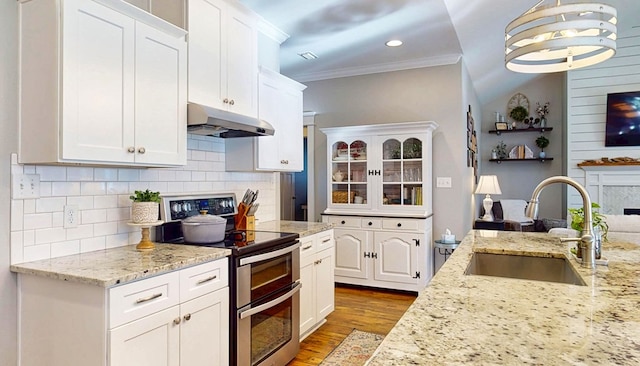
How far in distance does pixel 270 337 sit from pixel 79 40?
1917mm

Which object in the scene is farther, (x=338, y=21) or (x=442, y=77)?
(x=442, y=77)

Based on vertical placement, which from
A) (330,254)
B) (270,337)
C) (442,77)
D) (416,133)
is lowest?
(270,337)

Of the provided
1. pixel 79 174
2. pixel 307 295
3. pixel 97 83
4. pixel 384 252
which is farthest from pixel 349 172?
→ pixel 97 83

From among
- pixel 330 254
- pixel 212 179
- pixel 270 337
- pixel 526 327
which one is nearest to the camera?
pixel 526 327

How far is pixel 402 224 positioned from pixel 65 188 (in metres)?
3.20

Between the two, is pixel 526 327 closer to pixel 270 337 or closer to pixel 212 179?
pixel 270 337

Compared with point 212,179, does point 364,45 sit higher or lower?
higher

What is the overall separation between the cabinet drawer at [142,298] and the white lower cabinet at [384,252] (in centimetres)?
287

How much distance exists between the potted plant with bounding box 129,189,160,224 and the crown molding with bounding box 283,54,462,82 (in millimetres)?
3339

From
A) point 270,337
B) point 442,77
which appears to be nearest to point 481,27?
point 442,77

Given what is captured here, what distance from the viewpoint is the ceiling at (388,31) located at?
10.1 ft

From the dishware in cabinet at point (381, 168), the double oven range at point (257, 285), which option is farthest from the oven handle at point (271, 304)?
the dishware in cabinet at point (381, 168)

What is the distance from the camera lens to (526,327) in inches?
36.7

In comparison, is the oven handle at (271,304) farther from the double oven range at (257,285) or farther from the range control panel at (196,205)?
the range control panel at (196,205)
